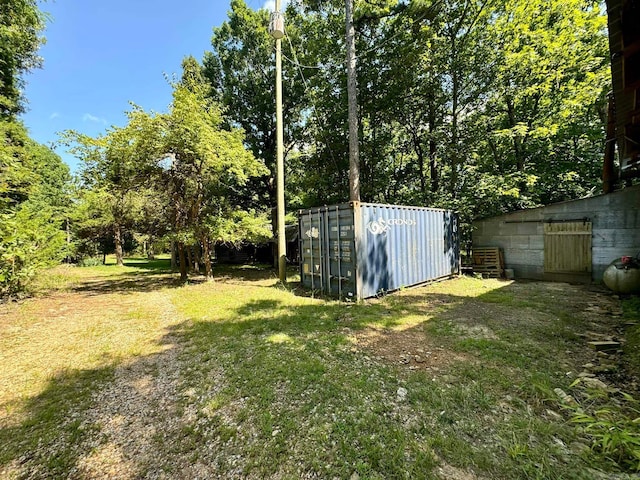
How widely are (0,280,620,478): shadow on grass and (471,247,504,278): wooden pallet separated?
6.11 meters

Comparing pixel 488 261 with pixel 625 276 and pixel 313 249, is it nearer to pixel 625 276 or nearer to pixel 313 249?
pixel 625 276

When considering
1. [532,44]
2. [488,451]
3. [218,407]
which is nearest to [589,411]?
[488,451]

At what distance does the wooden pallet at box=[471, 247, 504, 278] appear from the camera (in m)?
9.59

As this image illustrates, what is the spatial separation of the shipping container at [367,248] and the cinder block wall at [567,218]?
2707 mm

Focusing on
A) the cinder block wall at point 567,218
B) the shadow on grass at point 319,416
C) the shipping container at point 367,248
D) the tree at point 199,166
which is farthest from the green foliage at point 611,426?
the tree at point 199,166

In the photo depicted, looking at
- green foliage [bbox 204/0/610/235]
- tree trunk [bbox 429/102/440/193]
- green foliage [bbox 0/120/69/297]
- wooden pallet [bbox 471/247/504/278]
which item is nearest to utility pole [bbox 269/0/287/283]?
green foliage [bbox 204/0/610/235]

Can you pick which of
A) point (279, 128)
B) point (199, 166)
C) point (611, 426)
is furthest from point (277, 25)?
point (611, 426)

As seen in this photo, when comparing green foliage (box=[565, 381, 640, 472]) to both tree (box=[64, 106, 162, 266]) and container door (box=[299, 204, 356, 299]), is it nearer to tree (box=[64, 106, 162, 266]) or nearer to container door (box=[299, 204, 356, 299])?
container door (box=[299, 204, 356, 299])

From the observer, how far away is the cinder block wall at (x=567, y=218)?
283 inches

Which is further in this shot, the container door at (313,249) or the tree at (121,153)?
the tree at (121,153)

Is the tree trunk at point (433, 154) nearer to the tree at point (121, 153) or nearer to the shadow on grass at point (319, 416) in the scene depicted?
the shadow on grass at point (319, 416)

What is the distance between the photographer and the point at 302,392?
110 inches

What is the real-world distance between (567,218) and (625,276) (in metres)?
2.48

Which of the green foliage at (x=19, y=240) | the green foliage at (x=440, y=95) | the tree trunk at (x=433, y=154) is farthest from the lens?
the tree trunk at (x=433, y=154)
